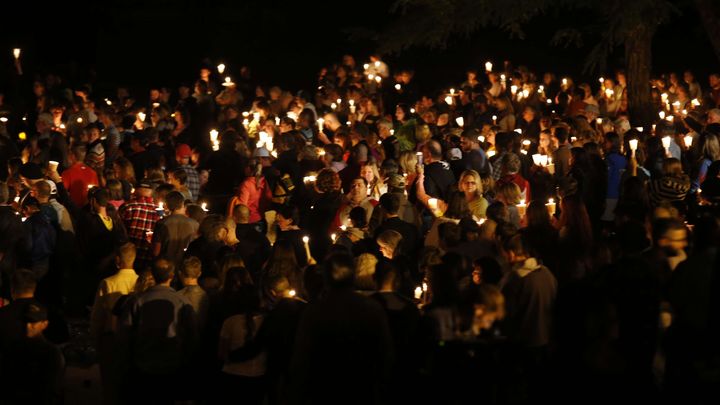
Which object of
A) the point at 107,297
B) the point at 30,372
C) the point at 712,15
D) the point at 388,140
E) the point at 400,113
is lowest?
the point at 30,372

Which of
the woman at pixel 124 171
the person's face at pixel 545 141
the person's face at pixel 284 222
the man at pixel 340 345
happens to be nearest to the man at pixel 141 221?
the woman at pixel 124 171

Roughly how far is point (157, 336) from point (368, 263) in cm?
159

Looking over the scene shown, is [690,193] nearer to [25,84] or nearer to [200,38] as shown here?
[25,84]

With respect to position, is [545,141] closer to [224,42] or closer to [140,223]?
[140,223]

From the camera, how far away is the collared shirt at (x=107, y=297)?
30.2 feet

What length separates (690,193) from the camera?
44.0 feet

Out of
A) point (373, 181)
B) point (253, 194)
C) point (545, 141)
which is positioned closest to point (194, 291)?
point (253, 194)

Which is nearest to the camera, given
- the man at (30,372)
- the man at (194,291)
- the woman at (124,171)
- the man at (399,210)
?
the man at (30,372)

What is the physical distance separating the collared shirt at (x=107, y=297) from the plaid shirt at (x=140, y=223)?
262cm

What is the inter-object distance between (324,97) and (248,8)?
974cm

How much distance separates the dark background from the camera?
2900 cm

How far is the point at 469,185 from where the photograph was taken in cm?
1198

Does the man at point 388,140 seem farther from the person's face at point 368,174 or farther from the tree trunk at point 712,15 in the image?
the tree trunk at point 712,15

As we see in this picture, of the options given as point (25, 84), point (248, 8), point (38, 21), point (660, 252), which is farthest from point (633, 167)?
point (38, 21)
